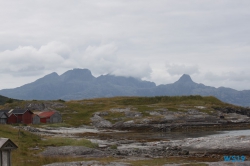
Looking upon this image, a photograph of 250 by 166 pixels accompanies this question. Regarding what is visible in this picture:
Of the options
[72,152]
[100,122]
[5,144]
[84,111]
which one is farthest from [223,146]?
[84,111]

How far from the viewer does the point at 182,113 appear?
14088 centimetres

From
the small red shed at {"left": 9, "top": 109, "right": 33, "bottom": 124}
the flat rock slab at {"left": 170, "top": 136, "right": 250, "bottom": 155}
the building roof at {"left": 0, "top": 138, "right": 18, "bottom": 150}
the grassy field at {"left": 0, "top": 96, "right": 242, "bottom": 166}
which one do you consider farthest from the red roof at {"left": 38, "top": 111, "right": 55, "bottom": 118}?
the building roof at {"left": 0, "top": 138, "right": 18, "bottom": 150}

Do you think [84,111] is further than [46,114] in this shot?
Yes

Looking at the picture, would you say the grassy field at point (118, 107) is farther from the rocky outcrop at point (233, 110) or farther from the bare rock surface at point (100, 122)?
the rocky outcrop at point (233, 110)

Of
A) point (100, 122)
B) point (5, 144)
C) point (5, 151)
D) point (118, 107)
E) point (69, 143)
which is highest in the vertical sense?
point (5, 144)

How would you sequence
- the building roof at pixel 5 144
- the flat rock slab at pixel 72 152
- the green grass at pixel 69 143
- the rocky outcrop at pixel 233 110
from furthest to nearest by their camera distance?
1. the rocky outcrop at pixel 233 110
2. the green grass at pixel 69 143
3. the flat rock slab at pixel 72 152
4. the building roof at pixel 5 144

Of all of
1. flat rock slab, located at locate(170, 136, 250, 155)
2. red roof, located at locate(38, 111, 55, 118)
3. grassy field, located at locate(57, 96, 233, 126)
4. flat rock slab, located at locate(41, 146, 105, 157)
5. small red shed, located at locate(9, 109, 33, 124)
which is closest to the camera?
flat rock slab, located at locate(41, 146, 105, 157)

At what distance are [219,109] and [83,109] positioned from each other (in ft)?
219

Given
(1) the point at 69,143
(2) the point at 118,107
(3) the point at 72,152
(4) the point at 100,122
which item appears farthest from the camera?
(2) the point at 118,107

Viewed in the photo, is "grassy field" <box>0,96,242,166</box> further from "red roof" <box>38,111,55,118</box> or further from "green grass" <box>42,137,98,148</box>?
"red roof" <box>38,111,55,118</box>

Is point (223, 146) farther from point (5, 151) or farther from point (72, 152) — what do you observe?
point (5, 151)

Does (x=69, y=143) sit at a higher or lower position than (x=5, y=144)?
lower

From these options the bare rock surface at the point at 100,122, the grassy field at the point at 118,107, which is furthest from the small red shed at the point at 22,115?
the bare rock surface at the point at 100,122

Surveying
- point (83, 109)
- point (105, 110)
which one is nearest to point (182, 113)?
point (105, 110)
